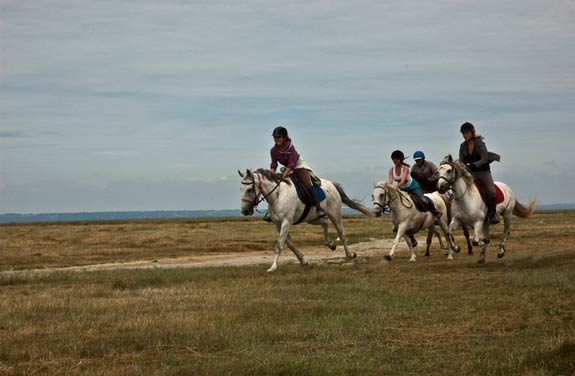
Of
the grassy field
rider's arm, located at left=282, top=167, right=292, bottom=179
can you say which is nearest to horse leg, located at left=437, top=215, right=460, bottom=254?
the grassy field

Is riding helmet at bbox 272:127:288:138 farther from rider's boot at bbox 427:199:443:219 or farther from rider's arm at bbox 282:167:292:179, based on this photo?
rider's boot at bbox 427:199:443:219

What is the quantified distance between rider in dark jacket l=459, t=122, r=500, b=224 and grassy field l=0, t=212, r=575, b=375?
1.51 m

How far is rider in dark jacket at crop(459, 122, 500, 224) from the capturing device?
2056 cm

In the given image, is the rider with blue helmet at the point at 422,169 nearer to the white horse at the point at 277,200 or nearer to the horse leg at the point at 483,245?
the horse leg at the point at 483,245

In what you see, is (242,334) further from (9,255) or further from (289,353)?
(9,255)

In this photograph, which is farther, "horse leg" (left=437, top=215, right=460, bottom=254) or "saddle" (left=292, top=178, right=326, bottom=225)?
"horse leg" (left=437, top=215, right=460, bottom=254)

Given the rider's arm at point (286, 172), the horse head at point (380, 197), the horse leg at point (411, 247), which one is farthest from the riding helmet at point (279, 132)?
the horse leg at point (411, 247)

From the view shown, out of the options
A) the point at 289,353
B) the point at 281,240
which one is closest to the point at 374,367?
the point at 289,353

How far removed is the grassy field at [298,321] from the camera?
8898 millimetres

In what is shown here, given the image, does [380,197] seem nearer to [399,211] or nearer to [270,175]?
[399,211]

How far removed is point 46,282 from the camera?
19125 millimetres

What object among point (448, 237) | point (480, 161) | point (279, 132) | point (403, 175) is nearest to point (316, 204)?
point (279, 132)

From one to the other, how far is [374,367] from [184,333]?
2.92 m

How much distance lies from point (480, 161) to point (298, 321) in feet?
32.8
